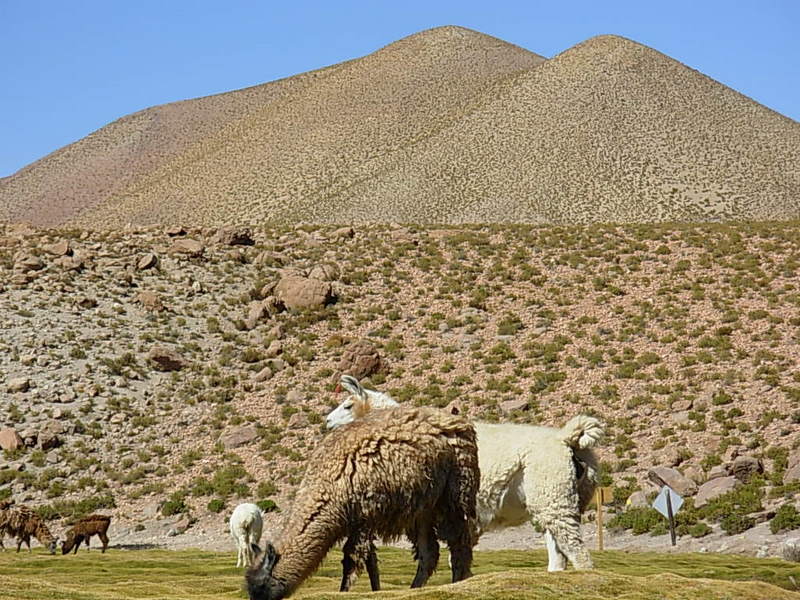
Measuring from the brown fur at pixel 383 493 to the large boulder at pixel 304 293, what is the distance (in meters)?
36.6

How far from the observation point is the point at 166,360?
45.2 m

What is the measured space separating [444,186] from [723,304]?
62.9 metres

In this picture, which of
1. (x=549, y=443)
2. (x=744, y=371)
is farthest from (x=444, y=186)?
(x=549, y=443)

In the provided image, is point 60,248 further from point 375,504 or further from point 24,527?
point 375,504

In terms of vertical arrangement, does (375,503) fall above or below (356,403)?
below

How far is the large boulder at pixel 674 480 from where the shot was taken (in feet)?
98.6

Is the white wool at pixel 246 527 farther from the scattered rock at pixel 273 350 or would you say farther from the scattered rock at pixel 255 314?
the scattered rock at pixel 255 314

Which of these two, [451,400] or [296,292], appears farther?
[296,292]

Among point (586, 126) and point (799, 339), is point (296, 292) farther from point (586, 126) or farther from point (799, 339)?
point (586, 126)

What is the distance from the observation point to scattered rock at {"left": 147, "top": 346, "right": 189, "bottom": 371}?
45250mm

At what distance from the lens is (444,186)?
348 feet

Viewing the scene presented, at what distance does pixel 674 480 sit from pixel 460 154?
278ft

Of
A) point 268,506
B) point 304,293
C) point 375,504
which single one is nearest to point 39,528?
point 268,506

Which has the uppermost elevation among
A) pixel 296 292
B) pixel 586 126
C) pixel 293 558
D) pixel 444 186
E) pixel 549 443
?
pixel 586 126
